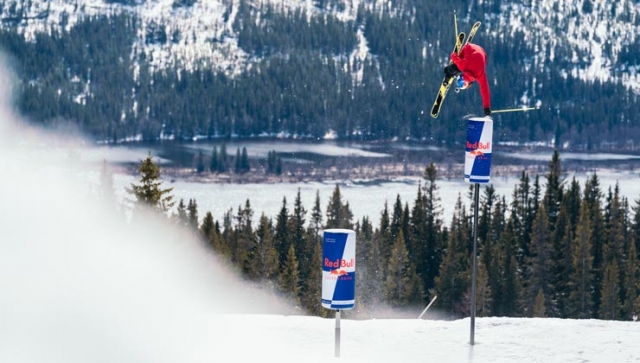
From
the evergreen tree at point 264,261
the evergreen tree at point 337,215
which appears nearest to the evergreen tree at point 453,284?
the evergreen tree at point 264,261

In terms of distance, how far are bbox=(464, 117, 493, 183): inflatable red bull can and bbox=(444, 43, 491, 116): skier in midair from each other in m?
0.86

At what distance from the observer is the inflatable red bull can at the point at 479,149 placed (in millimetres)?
19156

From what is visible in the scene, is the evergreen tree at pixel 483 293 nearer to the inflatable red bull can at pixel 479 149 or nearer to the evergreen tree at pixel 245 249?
the evergreen tree at pixel 245 249

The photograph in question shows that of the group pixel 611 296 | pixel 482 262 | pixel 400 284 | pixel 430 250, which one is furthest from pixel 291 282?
pixel 611 296

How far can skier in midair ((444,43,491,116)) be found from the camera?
1992 cm

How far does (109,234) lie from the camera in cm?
2461

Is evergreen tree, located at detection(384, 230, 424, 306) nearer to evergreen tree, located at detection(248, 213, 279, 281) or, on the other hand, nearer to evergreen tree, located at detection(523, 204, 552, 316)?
evergreen tree, located at detection(523, 204, 552, 316)

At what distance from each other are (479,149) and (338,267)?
318 cm

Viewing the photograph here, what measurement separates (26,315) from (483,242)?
82.6 meters

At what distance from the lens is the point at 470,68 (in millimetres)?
19969

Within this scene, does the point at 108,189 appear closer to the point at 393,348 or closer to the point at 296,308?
the point at 296,308

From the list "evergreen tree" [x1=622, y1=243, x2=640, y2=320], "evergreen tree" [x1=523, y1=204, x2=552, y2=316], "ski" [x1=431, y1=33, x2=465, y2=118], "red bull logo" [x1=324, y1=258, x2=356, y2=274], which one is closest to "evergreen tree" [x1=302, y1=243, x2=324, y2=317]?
"evergreen tree" [x1=523, y1=204, x2=552, y2=316]

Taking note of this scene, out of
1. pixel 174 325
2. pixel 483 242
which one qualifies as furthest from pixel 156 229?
pixel 483 242

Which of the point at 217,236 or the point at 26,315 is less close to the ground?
the point at 26,315
